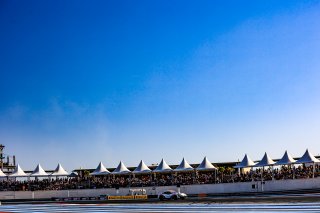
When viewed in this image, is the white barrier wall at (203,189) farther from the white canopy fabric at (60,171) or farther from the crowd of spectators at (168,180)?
the white canopy fabric at (60,171)

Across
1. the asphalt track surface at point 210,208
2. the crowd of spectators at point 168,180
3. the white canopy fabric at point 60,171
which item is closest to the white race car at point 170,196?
the crowd of spectators at point 168,180

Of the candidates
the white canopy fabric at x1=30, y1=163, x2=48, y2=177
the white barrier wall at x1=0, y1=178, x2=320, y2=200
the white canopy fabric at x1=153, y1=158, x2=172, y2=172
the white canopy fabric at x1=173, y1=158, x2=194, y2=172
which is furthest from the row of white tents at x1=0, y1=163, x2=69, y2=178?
the white canopy fabric at x1=173, y1=158, x2=194, y2=172

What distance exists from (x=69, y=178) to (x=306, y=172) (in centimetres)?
3424

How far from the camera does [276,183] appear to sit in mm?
48625

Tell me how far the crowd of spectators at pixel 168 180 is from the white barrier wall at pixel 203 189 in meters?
1.05

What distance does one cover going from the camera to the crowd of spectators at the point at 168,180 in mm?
51094

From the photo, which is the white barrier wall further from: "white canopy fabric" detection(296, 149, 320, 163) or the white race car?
the white race car


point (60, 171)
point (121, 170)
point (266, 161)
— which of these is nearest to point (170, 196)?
point (266, 161)

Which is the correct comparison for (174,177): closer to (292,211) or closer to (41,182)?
(41,182)

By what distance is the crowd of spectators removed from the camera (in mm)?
51094

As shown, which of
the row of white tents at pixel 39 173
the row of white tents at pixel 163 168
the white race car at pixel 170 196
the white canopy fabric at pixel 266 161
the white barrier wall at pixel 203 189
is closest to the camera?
the white race car at pixel 170 196

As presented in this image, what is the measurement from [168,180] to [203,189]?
6288 millimetres

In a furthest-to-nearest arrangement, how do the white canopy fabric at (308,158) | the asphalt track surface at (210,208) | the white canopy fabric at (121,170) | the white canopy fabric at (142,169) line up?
the white canopy fabric at (121,170) → the white canopy fabric at (142,169) → the white canopy fabric at (308,158) → the asphalt track surface at (210,208)

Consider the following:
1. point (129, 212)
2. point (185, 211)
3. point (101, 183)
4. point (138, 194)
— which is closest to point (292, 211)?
point (185, 211)
